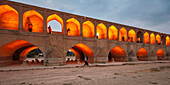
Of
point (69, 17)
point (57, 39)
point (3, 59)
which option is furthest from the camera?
point (69, 17)

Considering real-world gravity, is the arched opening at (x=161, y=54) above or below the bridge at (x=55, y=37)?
below

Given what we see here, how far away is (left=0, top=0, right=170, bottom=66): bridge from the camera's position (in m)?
10.7

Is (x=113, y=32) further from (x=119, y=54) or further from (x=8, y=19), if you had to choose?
(x=8, y=19)

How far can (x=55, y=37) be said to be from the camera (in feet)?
38.8

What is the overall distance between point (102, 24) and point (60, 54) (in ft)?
25.7

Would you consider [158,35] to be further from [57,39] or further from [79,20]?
[57,39]

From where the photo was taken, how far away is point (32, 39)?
10.9 m

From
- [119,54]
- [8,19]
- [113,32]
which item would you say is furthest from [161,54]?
[8,19]

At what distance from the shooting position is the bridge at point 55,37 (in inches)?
423

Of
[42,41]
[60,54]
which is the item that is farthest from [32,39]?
[60,54]

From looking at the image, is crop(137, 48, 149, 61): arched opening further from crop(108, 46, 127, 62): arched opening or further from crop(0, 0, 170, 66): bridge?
crop(108, 46, 127, 62): arched opening

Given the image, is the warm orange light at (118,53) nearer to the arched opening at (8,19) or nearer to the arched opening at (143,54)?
the arched opening at (143,54)

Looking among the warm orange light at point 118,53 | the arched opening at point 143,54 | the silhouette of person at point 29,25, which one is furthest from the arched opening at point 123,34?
the silhouette of person at point 29,25

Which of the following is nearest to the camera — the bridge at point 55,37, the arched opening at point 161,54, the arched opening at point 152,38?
the bridge at point 55,37
